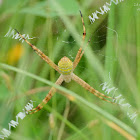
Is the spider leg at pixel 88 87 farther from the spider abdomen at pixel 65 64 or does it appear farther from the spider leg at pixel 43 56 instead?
the spider abdomen at pixel 65 64

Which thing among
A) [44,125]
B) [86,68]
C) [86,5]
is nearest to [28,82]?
[44,125]

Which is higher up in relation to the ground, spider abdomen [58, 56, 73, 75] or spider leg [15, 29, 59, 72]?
spider leg [15, 29, 59, 72]

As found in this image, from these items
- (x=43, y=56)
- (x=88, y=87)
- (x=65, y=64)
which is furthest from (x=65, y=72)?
(x=88, y=87)

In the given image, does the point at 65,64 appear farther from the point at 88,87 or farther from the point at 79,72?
the point at 88,87

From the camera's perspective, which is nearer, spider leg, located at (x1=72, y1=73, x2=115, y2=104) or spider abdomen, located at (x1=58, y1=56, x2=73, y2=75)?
spider abdomen, located at (x1=58, y1=56, x2=73, y2=75)

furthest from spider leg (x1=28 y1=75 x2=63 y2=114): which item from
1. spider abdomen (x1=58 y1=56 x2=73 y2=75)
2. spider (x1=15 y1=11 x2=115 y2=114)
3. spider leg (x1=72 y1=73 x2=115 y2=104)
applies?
spider abdomen (x1=58 y1=56 x2=73 y2=75)

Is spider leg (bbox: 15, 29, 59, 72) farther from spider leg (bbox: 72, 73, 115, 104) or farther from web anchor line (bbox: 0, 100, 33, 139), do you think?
web anchor line (bbox: 0, 100, 33, 139)

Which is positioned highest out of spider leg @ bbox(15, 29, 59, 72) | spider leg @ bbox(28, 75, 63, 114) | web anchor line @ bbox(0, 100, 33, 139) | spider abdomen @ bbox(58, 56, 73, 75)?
spider leg @ bbox(15, 29, 59, 72)

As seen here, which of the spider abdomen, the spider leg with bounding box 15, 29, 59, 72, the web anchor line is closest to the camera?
the spider abdomen
